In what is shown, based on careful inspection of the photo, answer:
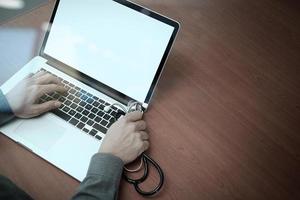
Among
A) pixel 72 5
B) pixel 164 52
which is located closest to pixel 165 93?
pixel 164 52

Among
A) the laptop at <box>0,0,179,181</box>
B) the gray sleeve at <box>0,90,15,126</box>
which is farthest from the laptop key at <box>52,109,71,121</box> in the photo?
the gray sleeve at <box>0,90,15,126</box>

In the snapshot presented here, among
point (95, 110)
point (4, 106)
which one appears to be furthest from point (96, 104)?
point (4, 106)

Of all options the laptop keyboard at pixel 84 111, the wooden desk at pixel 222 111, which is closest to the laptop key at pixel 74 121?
the laptop keyboard at pixel 84 111

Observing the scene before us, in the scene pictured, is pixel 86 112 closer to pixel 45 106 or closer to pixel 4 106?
pixel 45 106

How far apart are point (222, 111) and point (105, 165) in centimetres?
36

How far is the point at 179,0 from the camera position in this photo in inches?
44.4

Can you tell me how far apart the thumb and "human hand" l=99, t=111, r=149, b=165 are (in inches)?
6.3

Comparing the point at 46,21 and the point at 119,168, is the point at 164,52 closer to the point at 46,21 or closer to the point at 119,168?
the point at 119,168

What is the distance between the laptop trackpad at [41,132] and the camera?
741 millimetres

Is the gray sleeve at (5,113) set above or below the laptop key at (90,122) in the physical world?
below

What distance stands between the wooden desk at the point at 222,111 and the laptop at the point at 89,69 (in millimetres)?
52

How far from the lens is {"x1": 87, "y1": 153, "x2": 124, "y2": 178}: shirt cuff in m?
0.68

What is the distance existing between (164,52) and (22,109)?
0.39 meters

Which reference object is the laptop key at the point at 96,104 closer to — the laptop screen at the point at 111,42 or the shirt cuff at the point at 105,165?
the laptop screen at the point at 111,42
